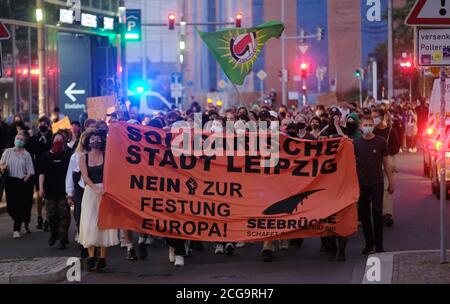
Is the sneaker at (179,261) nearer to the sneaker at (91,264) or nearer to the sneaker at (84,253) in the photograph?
the sneaker at (91,264)

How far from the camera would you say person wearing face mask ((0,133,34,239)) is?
55.9 feet

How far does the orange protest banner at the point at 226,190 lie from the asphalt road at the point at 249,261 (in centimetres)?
45

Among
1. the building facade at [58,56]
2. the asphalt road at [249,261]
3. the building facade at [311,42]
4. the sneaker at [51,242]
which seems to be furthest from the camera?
the building facade at [311,42]

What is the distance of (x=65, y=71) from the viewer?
1559 inches

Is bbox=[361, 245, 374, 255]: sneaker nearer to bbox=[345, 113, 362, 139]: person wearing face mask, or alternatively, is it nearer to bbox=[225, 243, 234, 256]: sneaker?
bbox=[225, 243, 234, 256]: sneaker

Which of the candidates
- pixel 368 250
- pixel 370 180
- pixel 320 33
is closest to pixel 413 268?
pixel 368 250

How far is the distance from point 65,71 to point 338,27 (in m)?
10.9

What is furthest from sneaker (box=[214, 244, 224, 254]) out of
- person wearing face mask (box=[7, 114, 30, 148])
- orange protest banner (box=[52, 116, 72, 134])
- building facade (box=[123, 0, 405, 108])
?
building facade (box=[123, 0, 405, 108])

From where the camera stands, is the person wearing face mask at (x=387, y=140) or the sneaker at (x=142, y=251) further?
the person wearing face mask at (x=387, y=140)

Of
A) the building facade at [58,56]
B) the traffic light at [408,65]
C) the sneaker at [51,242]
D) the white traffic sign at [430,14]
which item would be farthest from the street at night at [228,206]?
the traffic light at [408,65]

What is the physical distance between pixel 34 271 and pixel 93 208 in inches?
48.1

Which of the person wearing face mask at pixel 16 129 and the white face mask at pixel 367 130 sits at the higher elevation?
the white face mask at pixel 367 130

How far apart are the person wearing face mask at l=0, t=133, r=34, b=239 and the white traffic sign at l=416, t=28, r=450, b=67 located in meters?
7.72

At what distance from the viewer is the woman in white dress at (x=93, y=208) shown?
12898 millimetres
